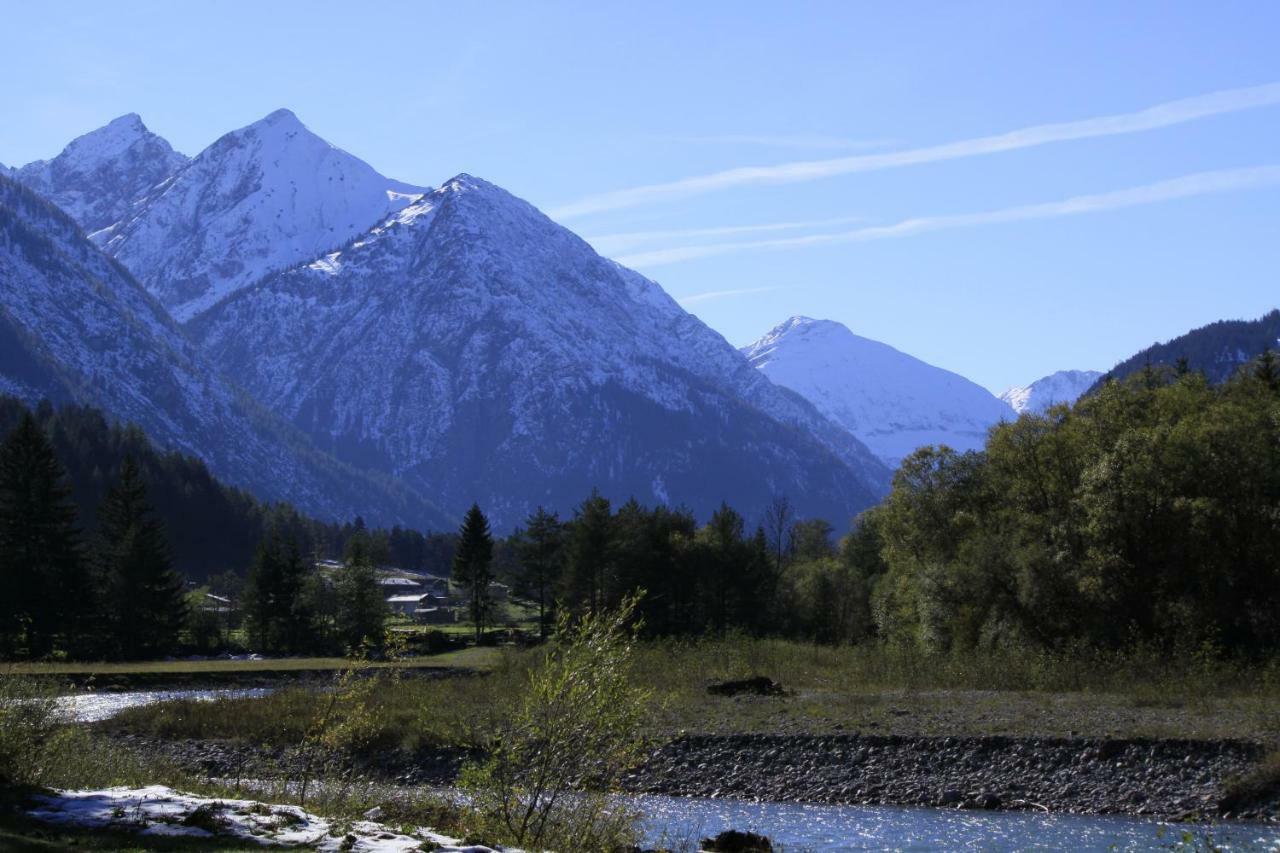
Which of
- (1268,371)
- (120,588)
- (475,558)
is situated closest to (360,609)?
(475,558)

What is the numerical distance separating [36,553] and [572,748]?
77.8 m

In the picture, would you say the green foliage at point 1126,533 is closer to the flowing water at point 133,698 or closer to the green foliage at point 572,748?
the green foliage at point 572,748

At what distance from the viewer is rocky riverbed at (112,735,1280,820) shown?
34.5 metres

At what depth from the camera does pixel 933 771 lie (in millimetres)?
38438

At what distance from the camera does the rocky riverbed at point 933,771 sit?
1359 inches

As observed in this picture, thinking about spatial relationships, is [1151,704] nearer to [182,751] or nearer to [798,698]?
[798,698]

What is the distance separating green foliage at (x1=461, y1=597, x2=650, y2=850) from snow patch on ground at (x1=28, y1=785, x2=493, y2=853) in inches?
59.1

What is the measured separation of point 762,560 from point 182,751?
2475 inches

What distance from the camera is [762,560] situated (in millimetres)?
103875

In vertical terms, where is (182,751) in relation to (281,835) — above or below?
below

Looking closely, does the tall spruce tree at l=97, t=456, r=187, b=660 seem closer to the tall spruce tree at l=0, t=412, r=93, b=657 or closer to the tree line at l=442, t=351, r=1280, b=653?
the tall spruce tree at l=0, t=412, r=93, b=657

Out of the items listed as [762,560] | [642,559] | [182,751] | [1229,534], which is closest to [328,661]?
[642,559]

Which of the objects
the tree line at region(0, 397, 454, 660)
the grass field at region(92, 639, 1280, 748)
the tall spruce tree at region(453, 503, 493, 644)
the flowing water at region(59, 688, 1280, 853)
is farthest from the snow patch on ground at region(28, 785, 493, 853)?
the tall spruce tree at region(453, 503, 493, 644)

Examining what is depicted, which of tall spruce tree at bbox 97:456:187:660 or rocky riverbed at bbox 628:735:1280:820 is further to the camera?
tall spruce tree at bbox 97:456:187:660
